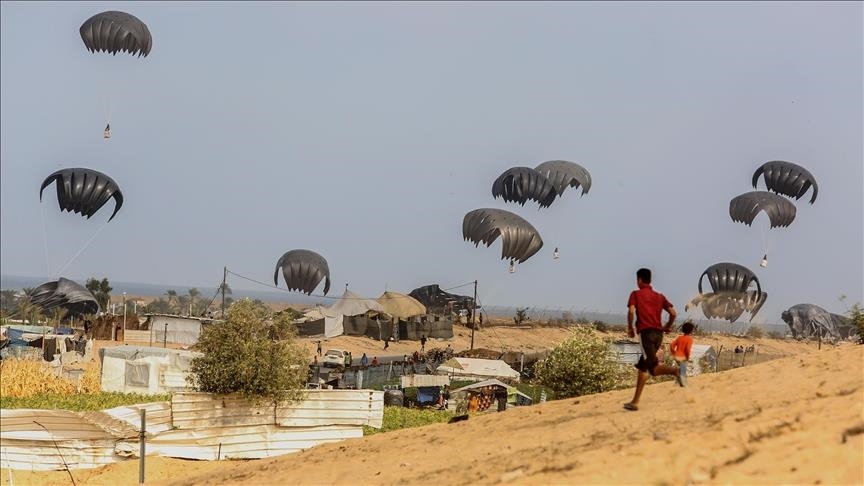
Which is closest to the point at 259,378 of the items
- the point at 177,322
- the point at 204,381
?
the point at 204,381

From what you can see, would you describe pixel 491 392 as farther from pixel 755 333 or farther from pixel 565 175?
pixel 755 333

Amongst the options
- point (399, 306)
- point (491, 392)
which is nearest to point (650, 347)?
point (491, 392)

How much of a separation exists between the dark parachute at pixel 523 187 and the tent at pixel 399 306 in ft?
44.8

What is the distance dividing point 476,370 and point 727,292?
4463 centimetres

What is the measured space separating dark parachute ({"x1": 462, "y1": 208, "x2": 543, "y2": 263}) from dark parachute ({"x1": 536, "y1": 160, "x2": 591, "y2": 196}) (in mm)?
7353

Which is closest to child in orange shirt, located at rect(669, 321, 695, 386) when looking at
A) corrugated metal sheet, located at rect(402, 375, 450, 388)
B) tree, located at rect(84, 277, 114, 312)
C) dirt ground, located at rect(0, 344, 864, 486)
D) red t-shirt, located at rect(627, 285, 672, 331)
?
dirt ground, located at rect(0, 344, 864, 486)

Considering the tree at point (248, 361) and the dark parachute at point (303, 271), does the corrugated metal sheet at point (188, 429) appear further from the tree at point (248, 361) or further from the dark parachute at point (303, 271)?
the dark parachute at point (303, 271)

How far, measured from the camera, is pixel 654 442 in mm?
10234

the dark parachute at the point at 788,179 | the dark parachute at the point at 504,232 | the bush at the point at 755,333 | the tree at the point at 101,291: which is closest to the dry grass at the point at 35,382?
the dark parachute at the point at 504,232

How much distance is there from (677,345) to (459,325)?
70.3 metres

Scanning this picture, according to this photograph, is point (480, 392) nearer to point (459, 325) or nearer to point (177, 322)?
point (177, 322)

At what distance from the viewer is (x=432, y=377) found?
36625 millimetres

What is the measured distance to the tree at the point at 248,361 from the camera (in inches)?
960

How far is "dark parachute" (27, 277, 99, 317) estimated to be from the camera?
252 feet
